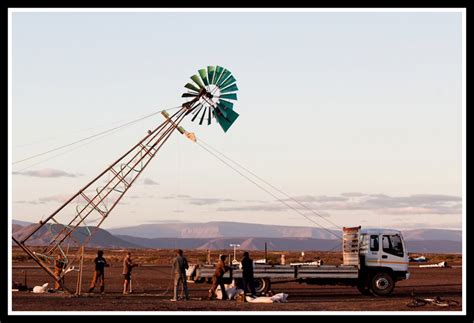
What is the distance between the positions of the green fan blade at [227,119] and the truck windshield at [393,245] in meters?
8.32

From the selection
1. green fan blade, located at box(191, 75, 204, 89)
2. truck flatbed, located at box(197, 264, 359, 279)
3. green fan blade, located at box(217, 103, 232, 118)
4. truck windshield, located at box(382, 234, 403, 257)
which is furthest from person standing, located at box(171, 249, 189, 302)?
truck windshield, located at box(382, 234, 403, 257)

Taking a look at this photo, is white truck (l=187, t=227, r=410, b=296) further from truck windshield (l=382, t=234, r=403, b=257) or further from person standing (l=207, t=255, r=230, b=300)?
person standing (l=207, t=255, r=230, b=300)

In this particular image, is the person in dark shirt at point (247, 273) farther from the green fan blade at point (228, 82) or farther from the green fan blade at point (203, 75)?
the green fan blade at point (203, 75)

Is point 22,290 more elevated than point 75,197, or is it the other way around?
point 75,197

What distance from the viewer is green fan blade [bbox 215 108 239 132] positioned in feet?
136

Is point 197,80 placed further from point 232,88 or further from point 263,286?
point 263,286

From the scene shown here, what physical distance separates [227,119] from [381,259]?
903 centimetres

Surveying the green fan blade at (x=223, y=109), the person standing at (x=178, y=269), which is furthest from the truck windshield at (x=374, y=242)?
the person standing at (x=178, y=269)

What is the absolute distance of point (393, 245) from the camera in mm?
41188

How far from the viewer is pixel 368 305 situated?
34.9 metres

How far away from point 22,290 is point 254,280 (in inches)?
411

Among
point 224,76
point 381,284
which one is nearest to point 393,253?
point 381,284

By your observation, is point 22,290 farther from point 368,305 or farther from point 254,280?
point 368,305

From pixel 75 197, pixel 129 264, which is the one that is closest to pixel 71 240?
pixel 75 197
